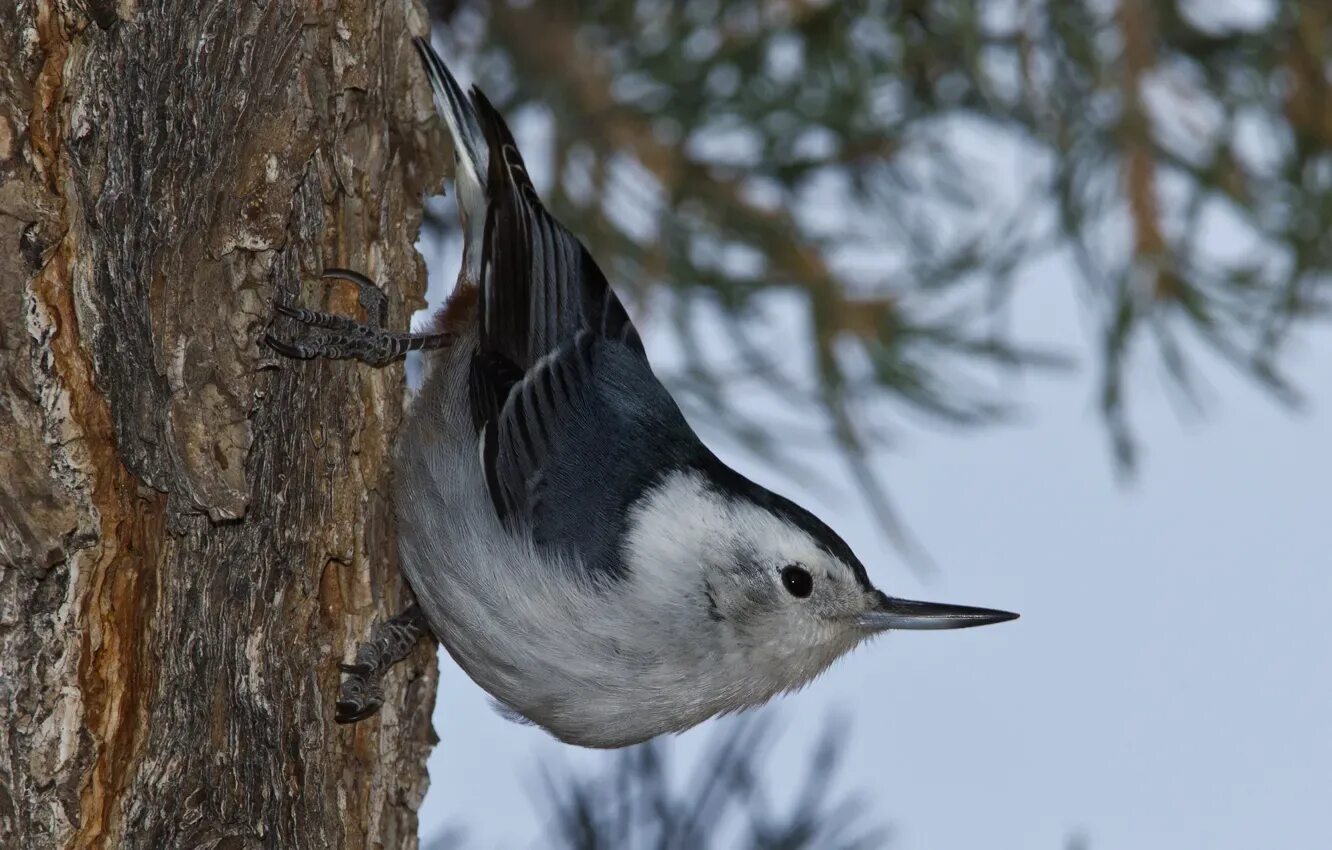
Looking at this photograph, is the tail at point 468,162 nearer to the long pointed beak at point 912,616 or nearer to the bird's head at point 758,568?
the bird's head at point 758,568

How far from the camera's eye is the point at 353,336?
1.47 meters

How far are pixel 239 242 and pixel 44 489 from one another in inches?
11.2

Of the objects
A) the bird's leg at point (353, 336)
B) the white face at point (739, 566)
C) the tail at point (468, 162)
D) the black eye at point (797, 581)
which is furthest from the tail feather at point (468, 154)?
the black eye at point (797, 581)

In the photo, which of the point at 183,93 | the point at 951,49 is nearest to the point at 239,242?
the point at 183,93

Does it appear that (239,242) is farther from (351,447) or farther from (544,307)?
(544,307)

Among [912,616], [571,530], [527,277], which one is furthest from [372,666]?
[912,616]

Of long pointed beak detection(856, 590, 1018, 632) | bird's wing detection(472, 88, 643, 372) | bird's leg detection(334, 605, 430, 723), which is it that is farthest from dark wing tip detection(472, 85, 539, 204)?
long pointed beak detection(856, 590, 1018, 632)

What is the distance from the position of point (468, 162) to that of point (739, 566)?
673 millimetres

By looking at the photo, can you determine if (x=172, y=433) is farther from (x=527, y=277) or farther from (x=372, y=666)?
(x=527, y=277)

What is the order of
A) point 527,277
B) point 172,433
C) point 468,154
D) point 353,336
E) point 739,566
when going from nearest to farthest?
point 172,433 < point 353,336 < point 739,566 < point 527,277 < point 468,154

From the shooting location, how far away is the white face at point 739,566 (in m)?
1.59

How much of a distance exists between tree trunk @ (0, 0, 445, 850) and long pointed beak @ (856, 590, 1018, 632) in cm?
64

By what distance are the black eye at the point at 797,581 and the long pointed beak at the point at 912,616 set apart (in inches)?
3.6

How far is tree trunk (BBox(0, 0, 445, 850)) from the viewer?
1138 millimetres
